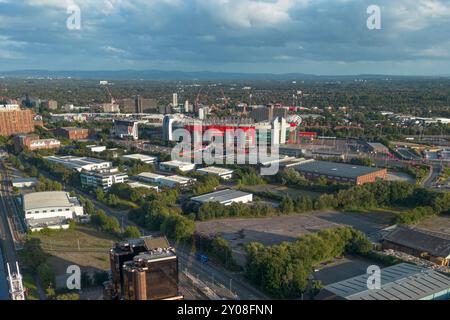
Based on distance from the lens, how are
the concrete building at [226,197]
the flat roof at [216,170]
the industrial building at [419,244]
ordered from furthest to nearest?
the flat roof at [216,170] → the concrete building at [226,197] → the industrial building at [419,244]

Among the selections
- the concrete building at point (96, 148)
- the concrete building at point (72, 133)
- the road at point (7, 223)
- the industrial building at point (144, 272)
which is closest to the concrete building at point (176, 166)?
the concrete building at point (96, 148)

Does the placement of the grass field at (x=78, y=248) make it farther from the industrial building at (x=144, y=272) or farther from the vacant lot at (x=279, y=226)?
the industrial building at (x=144, y=272)

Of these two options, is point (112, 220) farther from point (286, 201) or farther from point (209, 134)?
point (209, 134)

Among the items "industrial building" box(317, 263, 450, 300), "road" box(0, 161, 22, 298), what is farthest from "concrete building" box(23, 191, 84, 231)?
"industrial building" box(317, 263, 450, 300)

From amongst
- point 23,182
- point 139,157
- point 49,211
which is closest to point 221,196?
point 49,211

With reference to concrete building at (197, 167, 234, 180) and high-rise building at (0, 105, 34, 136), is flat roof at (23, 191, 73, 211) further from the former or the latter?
high-rise building at (0, 105, 34, 136)

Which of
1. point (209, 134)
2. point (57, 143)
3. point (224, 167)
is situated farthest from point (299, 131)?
point (57, 143)
